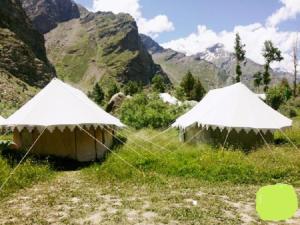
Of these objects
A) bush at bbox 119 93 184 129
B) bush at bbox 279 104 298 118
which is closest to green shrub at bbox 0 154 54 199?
bush at bbox 119 93 184 129

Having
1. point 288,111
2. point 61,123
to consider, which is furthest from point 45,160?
point 288,111

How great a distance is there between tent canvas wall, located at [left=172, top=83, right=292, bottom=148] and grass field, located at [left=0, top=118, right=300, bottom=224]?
1155 mm

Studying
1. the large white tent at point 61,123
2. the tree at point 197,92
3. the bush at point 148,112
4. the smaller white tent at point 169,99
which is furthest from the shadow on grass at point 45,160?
the tree at point 197,92

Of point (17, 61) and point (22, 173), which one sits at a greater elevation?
point (17, 61)

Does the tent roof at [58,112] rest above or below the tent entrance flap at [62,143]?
above

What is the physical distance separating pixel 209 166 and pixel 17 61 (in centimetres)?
7718

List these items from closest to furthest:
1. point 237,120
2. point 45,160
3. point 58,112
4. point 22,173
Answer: point 22,173 < point 45,160 < point 58,112 < point 237,120

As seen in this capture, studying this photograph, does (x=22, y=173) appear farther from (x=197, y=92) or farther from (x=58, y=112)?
(x=197, y=92)

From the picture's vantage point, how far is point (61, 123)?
1769 cm

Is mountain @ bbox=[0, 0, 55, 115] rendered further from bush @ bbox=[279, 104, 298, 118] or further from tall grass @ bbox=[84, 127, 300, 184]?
tall grass @ bbox=[84, 127, 300, 184]

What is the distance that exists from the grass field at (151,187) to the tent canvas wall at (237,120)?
115cm

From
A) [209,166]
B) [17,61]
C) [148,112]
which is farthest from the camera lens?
[17,61]

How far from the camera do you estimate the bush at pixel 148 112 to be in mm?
34375

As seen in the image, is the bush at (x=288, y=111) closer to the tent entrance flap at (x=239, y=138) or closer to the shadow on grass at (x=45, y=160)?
the tent entrance flap at (x=239, y=138)
